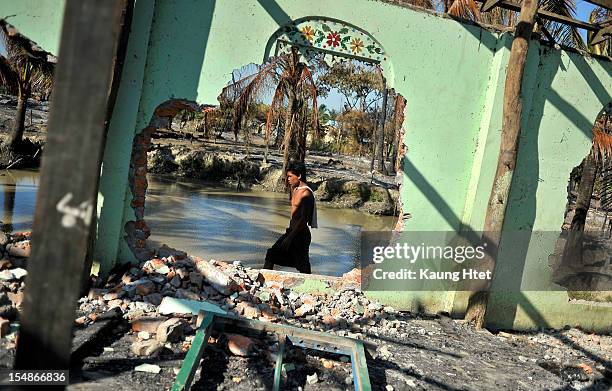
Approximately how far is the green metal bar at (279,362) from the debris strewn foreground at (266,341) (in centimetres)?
11

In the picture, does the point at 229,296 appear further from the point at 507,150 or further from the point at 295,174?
the point at 507,150

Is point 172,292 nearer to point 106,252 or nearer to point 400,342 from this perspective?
point 106,252

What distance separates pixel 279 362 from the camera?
3.44 meters

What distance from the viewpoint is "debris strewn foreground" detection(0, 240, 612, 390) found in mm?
3402

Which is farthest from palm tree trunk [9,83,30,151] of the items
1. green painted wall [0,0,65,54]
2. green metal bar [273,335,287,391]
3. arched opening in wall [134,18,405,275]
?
green metal bar [273,335,287,391]

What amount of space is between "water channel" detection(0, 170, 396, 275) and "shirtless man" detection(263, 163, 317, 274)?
7.01 ft

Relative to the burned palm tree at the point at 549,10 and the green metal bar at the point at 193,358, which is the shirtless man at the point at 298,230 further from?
the burned palm tree at the point at 549,10

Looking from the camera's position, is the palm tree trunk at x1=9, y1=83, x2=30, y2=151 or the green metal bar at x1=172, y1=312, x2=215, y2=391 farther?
the palm tree trunk at x1=9, y1=83, x2=30, y2=151

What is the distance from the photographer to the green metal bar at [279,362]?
3213mm

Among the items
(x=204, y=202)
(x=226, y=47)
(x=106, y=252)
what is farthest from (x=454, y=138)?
(x=204, y=202)

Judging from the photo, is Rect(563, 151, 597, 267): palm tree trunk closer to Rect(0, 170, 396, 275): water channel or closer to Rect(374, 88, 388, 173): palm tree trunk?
Rect(0, 170, 396, 275): water channel

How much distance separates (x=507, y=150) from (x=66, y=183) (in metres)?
4.76

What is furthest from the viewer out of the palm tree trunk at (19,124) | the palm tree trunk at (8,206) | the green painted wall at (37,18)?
the palm tree trunk at (19,124)

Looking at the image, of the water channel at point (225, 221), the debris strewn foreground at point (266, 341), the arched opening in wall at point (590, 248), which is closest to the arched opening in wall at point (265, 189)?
the water channel at point (225, 221)
